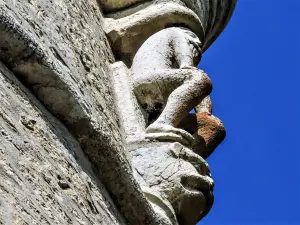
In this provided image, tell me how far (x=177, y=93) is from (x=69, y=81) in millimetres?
848

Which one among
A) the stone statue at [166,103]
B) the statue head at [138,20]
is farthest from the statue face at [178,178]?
the statue head at [138,20]

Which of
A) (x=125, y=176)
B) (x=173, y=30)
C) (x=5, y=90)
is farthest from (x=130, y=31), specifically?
(x=5, y=90)

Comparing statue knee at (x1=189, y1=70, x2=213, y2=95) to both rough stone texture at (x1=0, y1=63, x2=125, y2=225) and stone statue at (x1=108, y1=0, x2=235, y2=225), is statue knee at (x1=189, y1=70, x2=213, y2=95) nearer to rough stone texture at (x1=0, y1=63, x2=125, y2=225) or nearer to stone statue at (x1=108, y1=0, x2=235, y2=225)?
stone statue at (x1=108, y1=0, x2=235, y2=225)

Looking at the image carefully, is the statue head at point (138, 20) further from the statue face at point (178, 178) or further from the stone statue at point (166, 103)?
the statue face at point (178, 178)

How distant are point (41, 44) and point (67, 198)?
444mm

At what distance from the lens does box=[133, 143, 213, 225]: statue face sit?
10.2 feet

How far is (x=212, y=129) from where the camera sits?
12.1ft

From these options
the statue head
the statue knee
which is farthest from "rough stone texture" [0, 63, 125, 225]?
the statue head

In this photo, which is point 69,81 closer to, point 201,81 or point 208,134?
point 201,81

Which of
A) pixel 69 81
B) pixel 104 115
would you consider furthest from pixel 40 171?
pixel 104 115

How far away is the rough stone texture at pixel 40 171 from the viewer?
→ 2.27 m

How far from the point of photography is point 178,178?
123 inches

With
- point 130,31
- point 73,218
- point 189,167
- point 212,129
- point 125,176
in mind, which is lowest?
point 73,218

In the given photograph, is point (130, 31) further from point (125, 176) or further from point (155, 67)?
point (125, 176)
